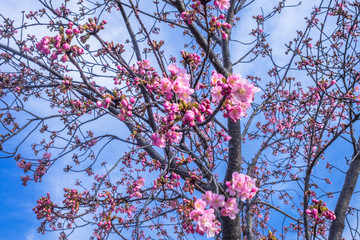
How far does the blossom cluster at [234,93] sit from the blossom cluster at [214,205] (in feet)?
2.76

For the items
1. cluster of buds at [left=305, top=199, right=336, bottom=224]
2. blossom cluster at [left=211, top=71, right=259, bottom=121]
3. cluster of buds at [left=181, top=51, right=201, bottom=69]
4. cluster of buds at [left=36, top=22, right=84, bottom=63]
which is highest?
cluster of buds at [left=181, top=51, right=201, bottom=69]

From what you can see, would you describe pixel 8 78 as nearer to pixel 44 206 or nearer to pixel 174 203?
pixel 44 206

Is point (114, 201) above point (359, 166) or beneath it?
beneath

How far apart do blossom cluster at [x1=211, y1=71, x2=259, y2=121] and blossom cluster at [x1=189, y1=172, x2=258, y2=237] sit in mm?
842

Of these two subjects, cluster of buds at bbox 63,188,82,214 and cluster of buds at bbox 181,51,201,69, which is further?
cluster of buds at bbox 63,188,82,214

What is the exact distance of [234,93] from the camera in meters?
1.85

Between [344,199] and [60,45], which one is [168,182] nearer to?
[60,45]

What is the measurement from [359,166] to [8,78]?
6097 millimetres

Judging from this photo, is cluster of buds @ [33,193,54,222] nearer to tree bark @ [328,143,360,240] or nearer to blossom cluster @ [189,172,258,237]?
blossom cluster @ [189,172,258,237]

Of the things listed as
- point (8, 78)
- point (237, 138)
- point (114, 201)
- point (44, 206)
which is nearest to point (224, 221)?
point (237, 138)

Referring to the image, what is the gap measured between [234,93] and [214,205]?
3.94 ft

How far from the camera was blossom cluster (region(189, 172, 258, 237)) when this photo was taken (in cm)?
225

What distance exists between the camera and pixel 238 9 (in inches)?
207

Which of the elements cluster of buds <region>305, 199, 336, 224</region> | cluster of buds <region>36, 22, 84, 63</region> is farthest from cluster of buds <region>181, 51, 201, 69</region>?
cluster of buds <region>305, 199, 336, 224</region>
